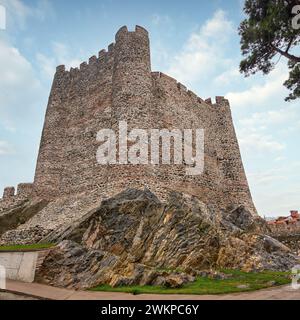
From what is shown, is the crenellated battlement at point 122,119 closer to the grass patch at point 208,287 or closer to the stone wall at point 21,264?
the stone wall at point 21,264

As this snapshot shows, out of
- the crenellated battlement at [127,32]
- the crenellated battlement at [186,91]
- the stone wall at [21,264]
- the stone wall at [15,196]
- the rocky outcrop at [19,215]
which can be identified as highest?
the crenellated battlement at [127,32]

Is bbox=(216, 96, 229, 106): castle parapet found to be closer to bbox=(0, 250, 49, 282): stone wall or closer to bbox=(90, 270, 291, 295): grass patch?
bbox=(90, 270, 291, 295): grass patch

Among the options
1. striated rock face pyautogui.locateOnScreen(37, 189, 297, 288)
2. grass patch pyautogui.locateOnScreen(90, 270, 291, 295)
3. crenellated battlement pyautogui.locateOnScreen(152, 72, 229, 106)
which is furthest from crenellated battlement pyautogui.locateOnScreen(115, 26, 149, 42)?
grass patch pyautogui.locateOnScreen(90, 270, 291, 295)

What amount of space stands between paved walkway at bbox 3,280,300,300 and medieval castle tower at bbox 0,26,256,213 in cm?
807

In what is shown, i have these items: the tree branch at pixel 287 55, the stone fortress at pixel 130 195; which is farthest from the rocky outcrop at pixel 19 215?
the tree branch at pixel 287 55

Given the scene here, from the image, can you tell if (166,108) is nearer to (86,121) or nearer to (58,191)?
(86,121)

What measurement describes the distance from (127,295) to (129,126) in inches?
467

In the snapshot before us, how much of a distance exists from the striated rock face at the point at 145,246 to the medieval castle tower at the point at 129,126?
2.82 metres

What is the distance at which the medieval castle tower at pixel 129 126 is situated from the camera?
19.9 metres

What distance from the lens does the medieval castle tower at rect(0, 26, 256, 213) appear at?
65.4 ft

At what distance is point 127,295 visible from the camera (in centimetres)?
895

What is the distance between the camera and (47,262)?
1188cm
